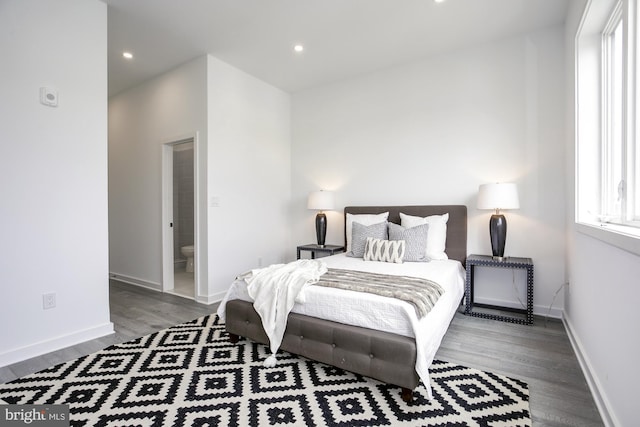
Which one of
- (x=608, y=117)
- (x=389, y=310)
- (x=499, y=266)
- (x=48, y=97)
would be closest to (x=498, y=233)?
(x=499, y=266)

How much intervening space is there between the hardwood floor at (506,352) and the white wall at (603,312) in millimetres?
111

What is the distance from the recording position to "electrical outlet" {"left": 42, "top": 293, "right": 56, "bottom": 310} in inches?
97.6

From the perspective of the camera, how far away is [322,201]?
4.31 meters

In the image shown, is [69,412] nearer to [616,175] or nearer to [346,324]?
[346,324]

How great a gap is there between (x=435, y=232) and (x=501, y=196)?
756 mm

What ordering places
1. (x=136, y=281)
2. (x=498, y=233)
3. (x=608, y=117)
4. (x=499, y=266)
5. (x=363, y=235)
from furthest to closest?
1. (x=136, y=281)
2. (x=363, y=235)
3. (x=498, y=233)
4. (x=499, y=266)
5. (x=608, y=117)

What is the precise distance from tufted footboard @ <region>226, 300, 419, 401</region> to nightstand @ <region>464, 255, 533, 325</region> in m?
1.78

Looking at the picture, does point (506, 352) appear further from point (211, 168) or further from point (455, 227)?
point (211, 168)

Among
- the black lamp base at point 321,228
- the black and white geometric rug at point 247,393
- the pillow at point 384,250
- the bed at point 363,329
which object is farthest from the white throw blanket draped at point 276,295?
the black lamp base at point 321,228

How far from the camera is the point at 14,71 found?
92.1 inches

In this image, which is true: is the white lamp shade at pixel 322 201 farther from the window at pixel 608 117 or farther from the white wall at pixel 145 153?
the window at pixel 608 117

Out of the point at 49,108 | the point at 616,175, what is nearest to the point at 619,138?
the point at 616,175

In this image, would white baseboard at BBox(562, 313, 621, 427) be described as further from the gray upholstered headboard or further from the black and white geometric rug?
the gray upholstered headboard

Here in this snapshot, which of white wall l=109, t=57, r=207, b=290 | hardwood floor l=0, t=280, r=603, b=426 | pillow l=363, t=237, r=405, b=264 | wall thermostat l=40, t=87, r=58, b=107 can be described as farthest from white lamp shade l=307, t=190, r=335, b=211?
wall thermostat l=40, t=87, r=58, b=107
